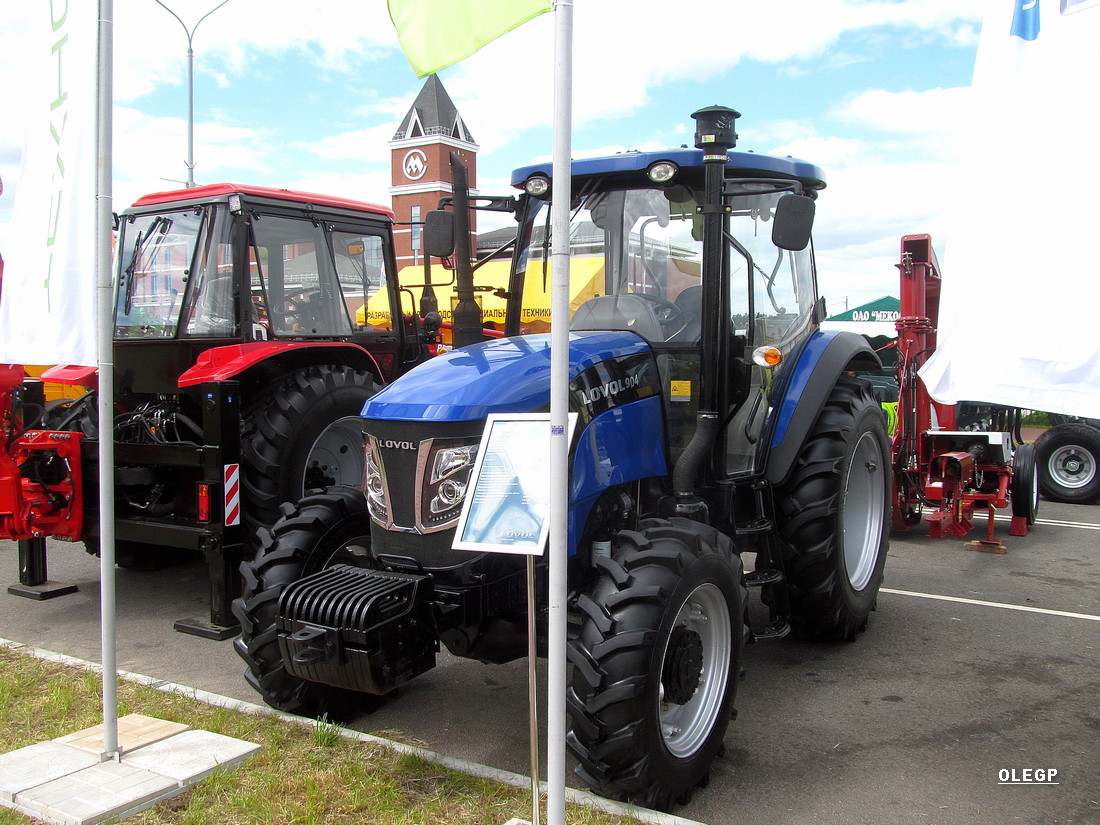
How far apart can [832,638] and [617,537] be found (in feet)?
6.90

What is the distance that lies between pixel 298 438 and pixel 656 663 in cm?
319

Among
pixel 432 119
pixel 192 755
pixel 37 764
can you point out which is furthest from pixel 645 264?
pixel 432 119

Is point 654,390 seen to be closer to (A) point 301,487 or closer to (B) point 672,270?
(B) point 672,270

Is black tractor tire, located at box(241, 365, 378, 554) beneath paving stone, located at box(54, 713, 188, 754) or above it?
above

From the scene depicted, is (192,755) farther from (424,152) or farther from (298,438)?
(424,152)

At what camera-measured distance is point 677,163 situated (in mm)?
4059

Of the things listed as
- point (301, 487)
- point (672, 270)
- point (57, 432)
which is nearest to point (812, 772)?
point (672, 270)

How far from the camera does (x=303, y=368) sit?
5777 mm

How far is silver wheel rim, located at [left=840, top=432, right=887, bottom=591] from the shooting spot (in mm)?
5117

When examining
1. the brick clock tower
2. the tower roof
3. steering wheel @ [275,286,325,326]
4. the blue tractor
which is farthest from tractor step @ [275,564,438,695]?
the tower roof

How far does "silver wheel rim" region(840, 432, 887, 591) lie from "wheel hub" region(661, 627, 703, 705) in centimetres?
215

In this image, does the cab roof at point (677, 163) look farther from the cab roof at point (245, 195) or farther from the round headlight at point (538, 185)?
the cab roof at point (245, 195)

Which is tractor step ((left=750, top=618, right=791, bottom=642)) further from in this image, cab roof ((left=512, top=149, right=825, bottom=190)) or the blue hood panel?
cab roof ((left=512, top=149, right=825, bottom=190))

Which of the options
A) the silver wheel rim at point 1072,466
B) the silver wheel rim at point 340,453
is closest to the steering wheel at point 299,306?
the silver wheel rim at point 340,453
